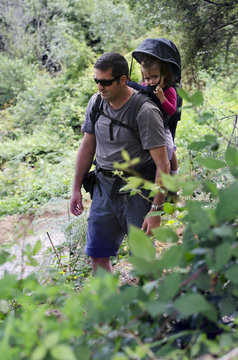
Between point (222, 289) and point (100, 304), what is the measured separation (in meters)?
0.43

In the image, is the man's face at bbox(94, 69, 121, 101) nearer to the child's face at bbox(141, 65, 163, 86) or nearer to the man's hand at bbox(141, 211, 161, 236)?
the child's face at bbox(141, 65, 163, 86)

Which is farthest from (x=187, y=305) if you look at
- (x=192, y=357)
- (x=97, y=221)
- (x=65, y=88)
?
(x=65, y=88)

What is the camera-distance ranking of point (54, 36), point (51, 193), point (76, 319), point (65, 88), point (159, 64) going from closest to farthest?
1. point (76, 319)
2. point (159, 64)
3. point (51, 193)
4. point (65, 88)
5. point (54, 36)

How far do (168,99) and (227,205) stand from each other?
2.31 m

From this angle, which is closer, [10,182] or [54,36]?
[10,182]

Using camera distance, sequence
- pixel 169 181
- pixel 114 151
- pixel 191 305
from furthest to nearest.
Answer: pixel 114 151, pixel 169 181, pixel 191 305

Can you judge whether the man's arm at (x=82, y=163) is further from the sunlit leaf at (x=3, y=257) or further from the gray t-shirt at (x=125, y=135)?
→ the sunlit leaf at (x=3, y=257)

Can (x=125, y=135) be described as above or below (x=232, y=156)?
below

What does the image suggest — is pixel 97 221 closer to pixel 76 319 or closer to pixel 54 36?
pixel 76 319

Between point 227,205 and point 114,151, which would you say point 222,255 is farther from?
point 114,151

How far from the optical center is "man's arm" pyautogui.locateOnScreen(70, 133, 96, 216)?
10.8 ft

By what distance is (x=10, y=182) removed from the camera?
10164 mm

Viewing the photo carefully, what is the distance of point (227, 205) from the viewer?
1074mm

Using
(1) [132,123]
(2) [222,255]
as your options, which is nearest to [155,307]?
(2) [222,255]
